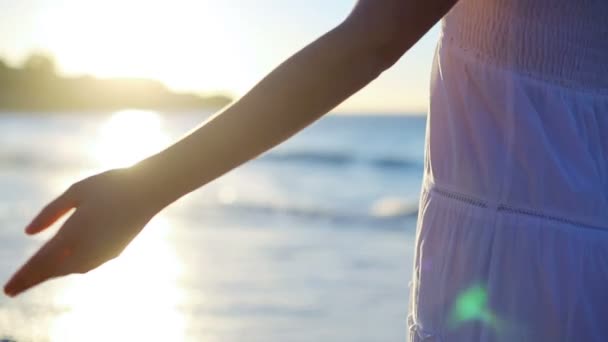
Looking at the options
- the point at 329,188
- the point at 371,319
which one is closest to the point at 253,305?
the point at 371,319

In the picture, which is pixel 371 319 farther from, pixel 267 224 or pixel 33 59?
pixel 33 59

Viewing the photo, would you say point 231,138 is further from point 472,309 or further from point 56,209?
point 472,309

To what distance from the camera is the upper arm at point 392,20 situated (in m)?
1.02

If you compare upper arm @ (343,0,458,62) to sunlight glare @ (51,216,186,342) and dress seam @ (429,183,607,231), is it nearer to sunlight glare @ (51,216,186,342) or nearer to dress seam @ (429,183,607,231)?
dress seam @ (429,183,607,231)

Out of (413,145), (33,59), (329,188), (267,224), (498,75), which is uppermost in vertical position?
(33,59)

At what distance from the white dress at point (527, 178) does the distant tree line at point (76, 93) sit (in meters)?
57.2

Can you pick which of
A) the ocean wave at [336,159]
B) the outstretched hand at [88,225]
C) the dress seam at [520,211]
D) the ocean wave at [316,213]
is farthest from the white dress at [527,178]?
the ocean wave at [336,159]

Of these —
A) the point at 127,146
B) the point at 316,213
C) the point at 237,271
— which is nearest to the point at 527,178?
the point at 237,271

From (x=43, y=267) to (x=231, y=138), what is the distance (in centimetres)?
24

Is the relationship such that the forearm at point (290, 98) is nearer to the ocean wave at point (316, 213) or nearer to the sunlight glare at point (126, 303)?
the sunlight glare at point (126, 303)

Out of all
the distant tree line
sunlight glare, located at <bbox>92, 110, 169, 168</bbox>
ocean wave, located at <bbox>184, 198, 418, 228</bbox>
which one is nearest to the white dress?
ocean wave, located at <bbox>184, 198, 418, 228</bbox>

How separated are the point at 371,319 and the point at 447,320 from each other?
192 inches

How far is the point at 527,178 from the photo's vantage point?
120 cm

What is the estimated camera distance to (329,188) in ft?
55.9
